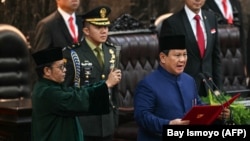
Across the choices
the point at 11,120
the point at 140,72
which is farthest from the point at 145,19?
the point at 11,120

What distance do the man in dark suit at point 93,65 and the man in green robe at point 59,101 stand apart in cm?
50

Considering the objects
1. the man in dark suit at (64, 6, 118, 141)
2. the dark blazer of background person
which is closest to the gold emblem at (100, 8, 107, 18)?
the man in dark suit at (64, 6, 118, 141)

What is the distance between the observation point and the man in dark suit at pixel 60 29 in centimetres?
905

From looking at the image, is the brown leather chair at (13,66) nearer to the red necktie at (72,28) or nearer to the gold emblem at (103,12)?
the red necktie at (72,28)

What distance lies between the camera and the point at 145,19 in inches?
474

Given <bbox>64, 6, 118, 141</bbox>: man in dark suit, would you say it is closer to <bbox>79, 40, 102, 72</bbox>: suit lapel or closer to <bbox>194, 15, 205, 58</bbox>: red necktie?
<bbox>79, 40, 102, 72</bbox>: suit lapel

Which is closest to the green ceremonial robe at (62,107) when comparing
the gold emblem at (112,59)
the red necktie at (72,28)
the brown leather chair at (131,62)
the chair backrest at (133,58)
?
the gold emblem at (112,59)

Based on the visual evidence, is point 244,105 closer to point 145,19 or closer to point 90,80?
point 90,80

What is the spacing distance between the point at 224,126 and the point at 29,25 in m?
5.14

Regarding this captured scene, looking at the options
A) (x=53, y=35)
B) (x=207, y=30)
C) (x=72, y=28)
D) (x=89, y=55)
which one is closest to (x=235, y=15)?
(x=207, y=30)

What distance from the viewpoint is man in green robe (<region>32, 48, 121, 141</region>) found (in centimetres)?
727

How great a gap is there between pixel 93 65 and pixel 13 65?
102 inches

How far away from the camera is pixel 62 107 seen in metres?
7.25

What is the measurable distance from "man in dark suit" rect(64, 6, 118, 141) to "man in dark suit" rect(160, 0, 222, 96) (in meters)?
1.06
